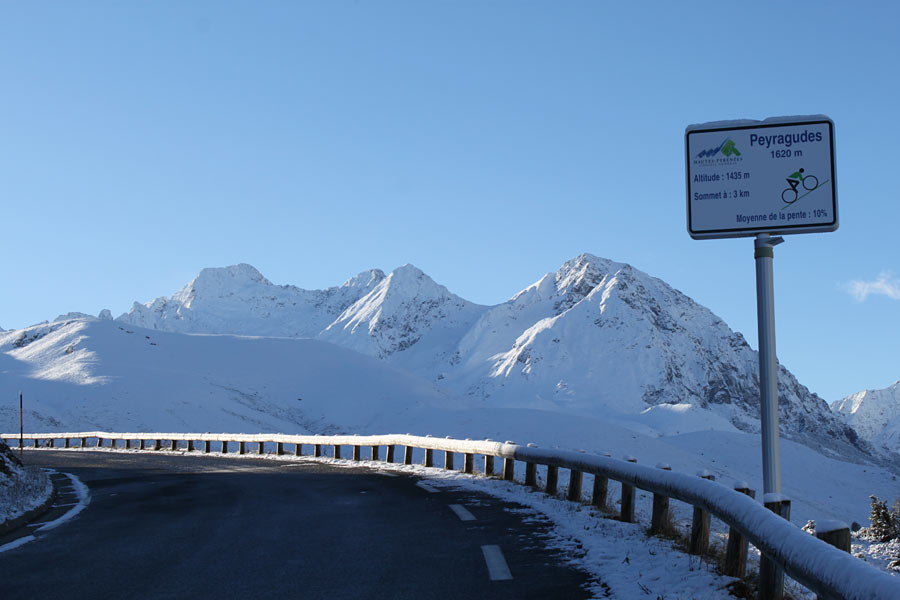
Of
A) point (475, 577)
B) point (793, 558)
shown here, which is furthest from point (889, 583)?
point (475, 577)

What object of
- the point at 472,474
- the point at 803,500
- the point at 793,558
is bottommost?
the point at 803,500

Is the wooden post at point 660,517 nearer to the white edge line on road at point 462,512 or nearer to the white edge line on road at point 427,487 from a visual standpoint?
the white edge line on road at point 462,512

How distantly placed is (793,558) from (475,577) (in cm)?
311

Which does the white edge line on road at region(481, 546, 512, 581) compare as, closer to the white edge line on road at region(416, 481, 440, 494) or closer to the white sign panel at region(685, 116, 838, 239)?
the white sign panel at region(685, 116, 838, 239)

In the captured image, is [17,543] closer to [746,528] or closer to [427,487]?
[427,487]

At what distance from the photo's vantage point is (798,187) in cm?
978

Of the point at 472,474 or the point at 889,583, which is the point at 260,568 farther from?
the point at 472,474

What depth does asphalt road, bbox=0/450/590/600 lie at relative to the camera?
7.26 metres

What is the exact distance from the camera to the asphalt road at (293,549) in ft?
23.8

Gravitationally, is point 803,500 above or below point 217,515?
below

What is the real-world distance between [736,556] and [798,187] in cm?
436

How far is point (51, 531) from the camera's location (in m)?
11.1

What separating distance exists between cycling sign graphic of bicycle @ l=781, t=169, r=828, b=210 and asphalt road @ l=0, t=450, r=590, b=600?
14.2 feet

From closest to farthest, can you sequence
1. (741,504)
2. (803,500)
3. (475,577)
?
(741,504)
(475,577)
(803,500)
